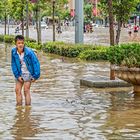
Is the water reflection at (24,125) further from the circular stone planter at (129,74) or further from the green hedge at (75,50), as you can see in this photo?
the green hedge at (75,50)

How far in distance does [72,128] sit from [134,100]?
3417 mm

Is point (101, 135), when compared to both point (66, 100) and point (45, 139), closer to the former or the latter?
point (45, 139)

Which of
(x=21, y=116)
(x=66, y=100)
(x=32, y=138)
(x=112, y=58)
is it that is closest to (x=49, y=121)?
(x=21, y=116)

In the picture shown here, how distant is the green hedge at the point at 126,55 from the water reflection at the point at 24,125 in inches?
111

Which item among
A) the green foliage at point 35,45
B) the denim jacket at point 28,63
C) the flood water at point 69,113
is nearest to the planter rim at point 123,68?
the flood water at point 69,113

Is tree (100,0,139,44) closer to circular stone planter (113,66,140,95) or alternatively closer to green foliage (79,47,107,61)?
green foliage (79,47,107,61)

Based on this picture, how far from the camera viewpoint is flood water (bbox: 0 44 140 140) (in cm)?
864

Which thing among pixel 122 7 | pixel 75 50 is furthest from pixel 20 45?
pixel 122 7

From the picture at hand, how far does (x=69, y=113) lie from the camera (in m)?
10.5

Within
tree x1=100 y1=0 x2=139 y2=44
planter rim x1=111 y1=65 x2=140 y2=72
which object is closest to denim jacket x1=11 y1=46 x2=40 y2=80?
planter rim x1=111 y1=65 x2=140 y2=72

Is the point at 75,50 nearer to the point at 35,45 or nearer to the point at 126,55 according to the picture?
the point at 35,45

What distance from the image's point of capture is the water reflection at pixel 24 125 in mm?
8638

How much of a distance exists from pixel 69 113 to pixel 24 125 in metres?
1.38

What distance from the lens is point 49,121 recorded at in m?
9.72
